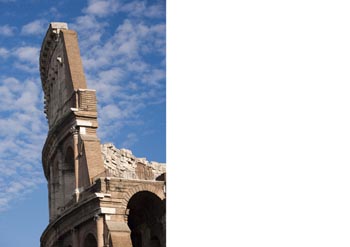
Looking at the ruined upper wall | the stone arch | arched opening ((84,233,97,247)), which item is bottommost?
arched opening ((84,233,97,247))

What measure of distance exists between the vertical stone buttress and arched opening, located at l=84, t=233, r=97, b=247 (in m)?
1.29

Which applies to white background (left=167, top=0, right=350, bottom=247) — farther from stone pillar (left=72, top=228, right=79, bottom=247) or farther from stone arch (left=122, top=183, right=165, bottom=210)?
stone pillar (left=72, top=228, right=79, bottom=247)

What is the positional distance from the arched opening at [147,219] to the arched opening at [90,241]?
152cm

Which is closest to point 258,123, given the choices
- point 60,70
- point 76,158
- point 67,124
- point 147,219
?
point 76,158

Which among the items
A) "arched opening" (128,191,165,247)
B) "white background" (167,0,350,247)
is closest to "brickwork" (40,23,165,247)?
"arched opening" (128,191,165,247)

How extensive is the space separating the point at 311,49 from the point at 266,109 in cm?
64

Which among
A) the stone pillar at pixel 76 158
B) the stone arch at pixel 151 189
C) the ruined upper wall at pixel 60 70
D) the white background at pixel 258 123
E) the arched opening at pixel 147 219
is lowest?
the white background at pixel 258 123

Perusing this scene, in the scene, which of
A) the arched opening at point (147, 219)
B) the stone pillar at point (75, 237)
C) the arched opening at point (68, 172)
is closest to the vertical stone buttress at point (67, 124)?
the arched opening at point (68, 172)

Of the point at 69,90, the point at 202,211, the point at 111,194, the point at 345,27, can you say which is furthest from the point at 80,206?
the point at 345,27

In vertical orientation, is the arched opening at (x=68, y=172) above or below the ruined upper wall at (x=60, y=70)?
below

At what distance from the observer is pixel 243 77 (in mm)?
6102

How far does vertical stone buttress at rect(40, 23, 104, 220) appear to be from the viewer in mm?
18800

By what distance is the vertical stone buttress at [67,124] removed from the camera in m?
18.8

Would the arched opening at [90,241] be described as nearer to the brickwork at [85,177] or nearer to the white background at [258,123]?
the brickwork at [85,177]
